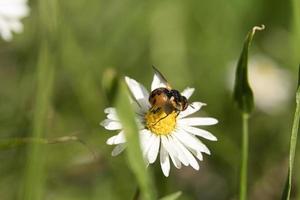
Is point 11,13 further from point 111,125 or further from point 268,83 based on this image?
point 268,83

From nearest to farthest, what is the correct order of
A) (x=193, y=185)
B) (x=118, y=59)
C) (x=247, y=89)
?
(x=247, y=89), (x=193, y=185), (x=118, y=59)

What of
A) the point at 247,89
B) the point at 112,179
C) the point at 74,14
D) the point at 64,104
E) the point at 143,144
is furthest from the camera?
the point at 74,14

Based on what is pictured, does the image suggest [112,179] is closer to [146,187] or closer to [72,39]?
[72,39]

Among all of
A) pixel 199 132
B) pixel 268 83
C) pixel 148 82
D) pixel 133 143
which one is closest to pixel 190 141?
pixel 199 132

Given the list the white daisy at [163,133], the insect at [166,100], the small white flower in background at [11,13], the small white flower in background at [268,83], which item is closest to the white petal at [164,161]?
the white daisy at [163,133]

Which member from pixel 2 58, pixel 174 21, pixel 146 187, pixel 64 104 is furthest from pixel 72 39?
pixel 146 187

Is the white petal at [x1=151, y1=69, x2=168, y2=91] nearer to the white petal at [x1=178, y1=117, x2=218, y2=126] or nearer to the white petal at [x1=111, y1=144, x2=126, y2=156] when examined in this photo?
the white petal at [x1=178, y1=117, x2=218, y2=126]
